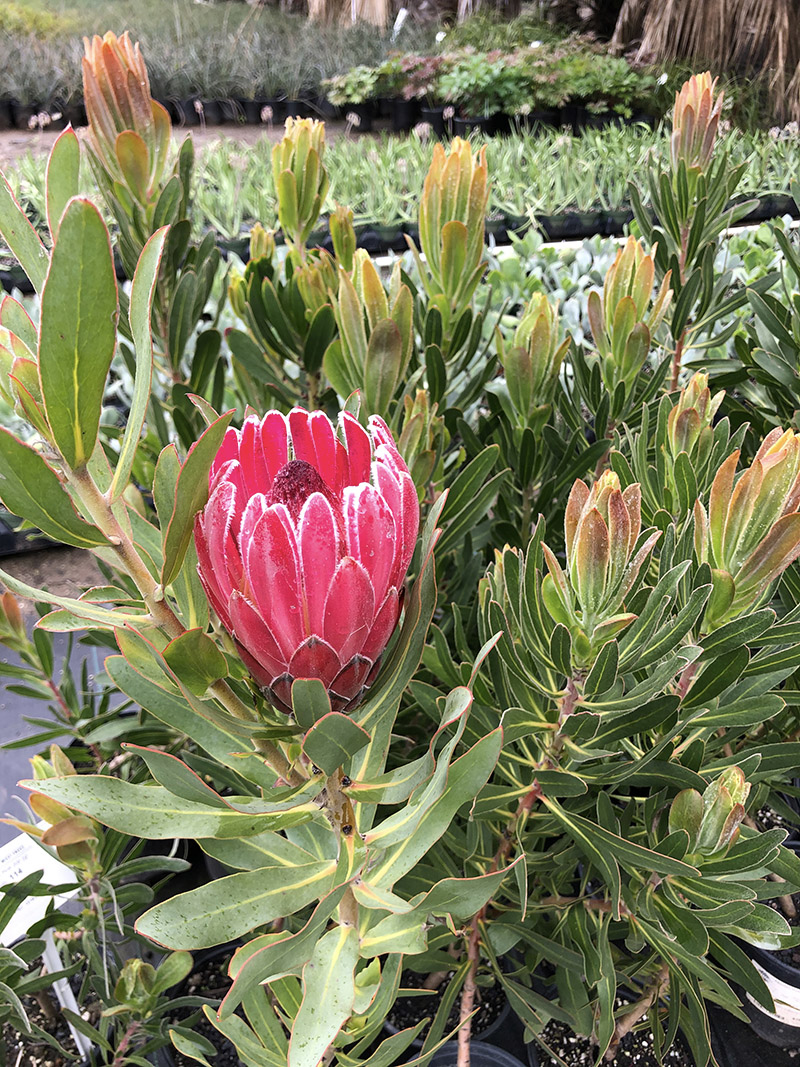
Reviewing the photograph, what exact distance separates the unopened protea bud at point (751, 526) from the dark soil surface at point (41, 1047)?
3.40 ft

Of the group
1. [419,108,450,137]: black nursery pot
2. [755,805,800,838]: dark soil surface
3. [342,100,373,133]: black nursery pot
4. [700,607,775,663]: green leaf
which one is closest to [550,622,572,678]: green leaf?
[700,607,775,663]: green leaf

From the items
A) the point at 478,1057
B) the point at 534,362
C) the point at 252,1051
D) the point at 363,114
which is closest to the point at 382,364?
the point at 534,362

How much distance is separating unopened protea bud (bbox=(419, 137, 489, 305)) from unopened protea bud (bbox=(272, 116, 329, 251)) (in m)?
0.26

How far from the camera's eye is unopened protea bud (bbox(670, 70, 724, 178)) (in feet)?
3.89

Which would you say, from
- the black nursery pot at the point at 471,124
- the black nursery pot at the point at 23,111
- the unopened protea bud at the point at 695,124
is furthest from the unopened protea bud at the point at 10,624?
the black nursery pot at the point at 23,111

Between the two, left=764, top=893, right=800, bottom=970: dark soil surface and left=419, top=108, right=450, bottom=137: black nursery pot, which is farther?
left=419, top=108, right=450, bottom=137: black nursery pot

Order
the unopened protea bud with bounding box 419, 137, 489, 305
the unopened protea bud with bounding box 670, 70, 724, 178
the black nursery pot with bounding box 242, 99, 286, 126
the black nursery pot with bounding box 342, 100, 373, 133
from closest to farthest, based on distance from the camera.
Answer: the unopened protea bud with bounding box 419, 137, 489, 305, the unopened protea bud with bounding box 670, 70, 724, 178, the black nursery pot with bounding box 342, 100, 373, 133, the black nursery pot with bounding box 242, 99, 286, 126

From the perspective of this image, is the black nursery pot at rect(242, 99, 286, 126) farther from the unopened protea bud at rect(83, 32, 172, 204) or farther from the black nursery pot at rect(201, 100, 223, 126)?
the unopened protea bud at rect(83, 32, 172, 204)

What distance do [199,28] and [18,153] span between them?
5089 millimetres

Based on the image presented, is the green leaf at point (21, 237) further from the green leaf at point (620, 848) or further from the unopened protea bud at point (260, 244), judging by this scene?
the unopened protea bud at point (260, 244)

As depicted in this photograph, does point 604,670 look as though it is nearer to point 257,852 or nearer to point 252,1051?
point 257,852

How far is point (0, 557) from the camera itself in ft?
8.89

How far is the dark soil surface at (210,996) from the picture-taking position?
3.48ft

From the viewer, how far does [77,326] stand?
1.11 feet
